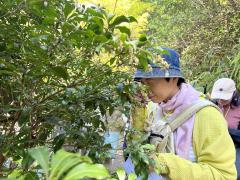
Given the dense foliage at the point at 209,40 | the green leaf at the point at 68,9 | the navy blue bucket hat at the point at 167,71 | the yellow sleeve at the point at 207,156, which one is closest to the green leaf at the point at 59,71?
the green leaf at the point at 68,9

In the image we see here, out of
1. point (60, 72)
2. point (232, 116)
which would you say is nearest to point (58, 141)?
point (60, 72)

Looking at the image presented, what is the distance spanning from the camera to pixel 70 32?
0.98 metres

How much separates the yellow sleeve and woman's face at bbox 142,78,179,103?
0.49ft

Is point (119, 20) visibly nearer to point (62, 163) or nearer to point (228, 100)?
point (62, 163)

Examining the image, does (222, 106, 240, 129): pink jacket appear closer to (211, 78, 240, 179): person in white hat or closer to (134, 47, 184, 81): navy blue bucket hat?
(211, 78, 240, 179): person in white hat

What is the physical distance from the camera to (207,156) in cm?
146

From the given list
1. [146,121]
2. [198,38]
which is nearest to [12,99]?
[146,121]

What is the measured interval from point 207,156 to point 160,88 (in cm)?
31

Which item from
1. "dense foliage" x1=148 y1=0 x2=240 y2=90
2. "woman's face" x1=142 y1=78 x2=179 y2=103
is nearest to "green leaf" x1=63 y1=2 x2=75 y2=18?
"woman's face" x1=142 y1=78 x2=179 y2=103

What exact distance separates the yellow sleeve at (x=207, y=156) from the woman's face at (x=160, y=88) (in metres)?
0.15

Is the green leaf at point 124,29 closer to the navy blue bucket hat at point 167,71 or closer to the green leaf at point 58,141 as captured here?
the green leaf at point 58,141

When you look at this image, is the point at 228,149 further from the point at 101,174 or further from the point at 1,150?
the point at 101,174

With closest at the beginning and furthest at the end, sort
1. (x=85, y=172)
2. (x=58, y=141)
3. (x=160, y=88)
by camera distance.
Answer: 1. (x=85, y=172)
2. (x=58, y=141)
3. (x=160, y=88)

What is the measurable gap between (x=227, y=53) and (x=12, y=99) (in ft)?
17.7
